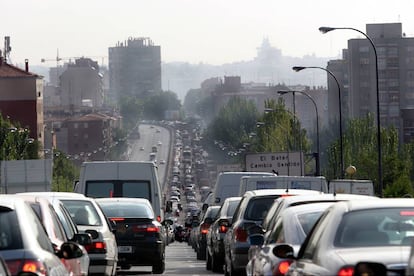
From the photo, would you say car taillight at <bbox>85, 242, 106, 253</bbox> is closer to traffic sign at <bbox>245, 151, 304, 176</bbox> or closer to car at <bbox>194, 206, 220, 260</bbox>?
car at <bbox>194, 206, 220, 260</bbox>

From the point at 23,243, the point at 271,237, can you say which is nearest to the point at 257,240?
the point at 271,237

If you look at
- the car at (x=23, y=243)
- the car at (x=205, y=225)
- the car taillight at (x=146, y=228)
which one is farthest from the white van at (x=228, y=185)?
the car at (x=23, y=243)

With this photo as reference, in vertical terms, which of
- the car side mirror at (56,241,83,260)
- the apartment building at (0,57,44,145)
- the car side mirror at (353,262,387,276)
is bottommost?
the car side mirror at (56,241,83,260)

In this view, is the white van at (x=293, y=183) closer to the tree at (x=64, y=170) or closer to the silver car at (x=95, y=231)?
the silver car at (x=95, y=231)

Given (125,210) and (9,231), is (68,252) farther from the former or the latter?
(125,210)

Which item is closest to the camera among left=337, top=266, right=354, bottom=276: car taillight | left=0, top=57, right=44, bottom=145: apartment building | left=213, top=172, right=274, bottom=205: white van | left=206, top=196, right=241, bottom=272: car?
left=337, top=266, right=354, bottom=276: car taillight

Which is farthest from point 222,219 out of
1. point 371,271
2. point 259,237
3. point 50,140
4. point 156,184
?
point 50,140

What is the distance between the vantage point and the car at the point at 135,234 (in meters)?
29.2

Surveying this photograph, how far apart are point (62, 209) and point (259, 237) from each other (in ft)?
9.27

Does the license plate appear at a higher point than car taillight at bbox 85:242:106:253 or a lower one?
lower

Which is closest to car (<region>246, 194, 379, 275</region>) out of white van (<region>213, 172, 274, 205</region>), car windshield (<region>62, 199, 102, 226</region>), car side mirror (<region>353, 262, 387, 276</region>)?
car windshield (<region>62, 199, 102, 226</region>)

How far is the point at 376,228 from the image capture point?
13172 millimetres

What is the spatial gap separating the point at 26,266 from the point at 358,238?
275 cm

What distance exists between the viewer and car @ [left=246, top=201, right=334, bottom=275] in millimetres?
15711
